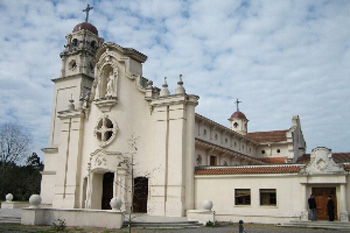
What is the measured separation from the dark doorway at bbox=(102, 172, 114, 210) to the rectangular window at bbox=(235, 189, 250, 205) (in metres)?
11.4

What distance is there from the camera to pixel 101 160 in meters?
31.7

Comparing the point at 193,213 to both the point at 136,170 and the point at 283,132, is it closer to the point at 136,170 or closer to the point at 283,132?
the point at 136,170

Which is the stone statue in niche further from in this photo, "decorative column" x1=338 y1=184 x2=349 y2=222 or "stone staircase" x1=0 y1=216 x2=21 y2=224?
"decorative column" x1=338 y1=184 x2=349 y2=222

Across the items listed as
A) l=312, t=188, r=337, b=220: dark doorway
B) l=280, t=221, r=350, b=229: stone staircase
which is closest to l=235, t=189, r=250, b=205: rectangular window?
l=280, t=221, r=350, b=229: stone staircase

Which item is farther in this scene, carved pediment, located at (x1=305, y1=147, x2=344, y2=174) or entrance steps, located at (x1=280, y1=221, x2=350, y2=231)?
carved pediment, located at (x1=305, y1=147, x2=344, y2=174)

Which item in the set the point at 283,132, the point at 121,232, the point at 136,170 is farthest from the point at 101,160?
the point at 283,132

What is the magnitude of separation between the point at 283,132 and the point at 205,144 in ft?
79.0

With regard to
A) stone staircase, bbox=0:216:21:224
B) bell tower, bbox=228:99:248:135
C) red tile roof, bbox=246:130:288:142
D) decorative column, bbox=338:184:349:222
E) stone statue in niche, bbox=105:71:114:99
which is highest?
bell tower, bbox=228:99:248:135

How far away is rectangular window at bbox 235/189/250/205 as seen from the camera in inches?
1077

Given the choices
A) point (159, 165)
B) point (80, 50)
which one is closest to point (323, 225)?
point (159, 165)

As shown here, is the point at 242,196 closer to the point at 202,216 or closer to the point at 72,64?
the point at 202,216

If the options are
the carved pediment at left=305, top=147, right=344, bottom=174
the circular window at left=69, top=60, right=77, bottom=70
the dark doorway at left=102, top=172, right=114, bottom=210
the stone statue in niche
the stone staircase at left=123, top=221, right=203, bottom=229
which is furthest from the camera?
the circular window at left=69, top=60, right=77, bottom=70

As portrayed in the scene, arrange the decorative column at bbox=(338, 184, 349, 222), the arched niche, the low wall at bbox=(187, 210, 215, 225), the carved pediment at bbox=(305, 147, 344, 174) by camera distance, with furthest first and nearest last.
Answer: the arched niche, the carved pediment at bbox=(305, 147, 344, 174), the low wall at bbox=(187, 210, 215, 225), the decorative column at bbox=(338, 184, 349, 222)

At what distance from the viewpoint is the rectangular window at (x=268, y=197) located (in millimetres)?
26453
